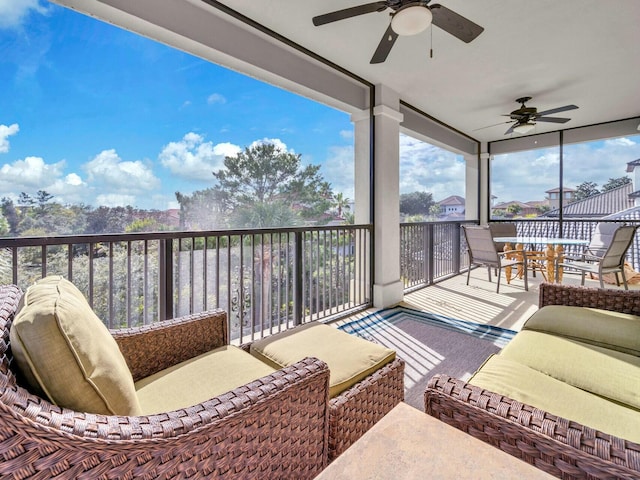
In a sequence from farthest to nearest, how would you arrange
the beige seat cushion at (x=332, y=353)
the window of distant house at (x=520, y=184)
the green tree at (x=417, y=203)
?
the green tree at (x=417, y=203)
the window of distant house at (x=520, y=184)
the beige seat cushion at (x=332, y=353)

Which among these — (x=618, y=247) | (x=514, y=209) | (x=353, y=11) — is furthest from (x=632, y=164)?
(x=353, y=11)

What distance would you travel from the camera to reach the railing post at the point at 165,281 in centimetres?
200

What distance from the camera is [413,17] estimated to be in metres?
1.90

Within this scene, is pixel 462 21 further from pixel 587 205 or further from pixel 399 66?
pixel 587 205

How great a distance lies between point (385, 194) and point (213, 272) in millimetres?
2160

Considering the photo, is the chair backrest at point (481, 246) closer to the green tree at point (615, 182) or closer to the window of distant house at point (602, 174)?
the window of distant house at point (602, 174)

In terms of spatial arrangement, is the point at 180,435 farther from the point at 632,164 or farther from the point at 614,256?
the point at 632,164

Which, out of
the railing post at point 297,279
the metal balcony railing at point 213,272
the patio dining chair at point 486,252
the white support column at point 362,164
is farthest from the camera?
the patio dining chair at point 486,252

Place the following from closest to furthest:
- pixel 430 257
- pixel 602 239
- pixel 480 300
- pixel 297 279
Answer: pixel 297 279
pixel 480 300
pixel 602 239
pixel 430 257

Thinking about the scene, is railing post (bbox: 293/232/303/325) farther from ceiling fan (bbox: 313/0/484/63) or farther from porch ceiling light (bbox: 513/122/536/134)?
porch ceiling light (bbox: 513/122/536/134)

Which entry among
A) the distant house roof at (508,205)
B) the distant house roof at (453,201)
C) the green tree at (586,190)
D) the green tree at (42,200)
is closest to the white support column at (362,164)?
the distant house roof at (453,201)

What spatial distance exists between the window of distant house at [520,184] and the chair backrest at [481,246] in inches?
99.2

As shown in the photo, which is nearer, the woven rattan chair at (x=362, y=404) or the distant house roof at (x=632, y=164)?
the woven rattan chair at (x=362, y=404)

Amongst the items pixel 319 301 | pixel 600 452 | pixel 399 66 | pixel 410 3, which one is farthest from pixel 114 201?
pixel 600 452
